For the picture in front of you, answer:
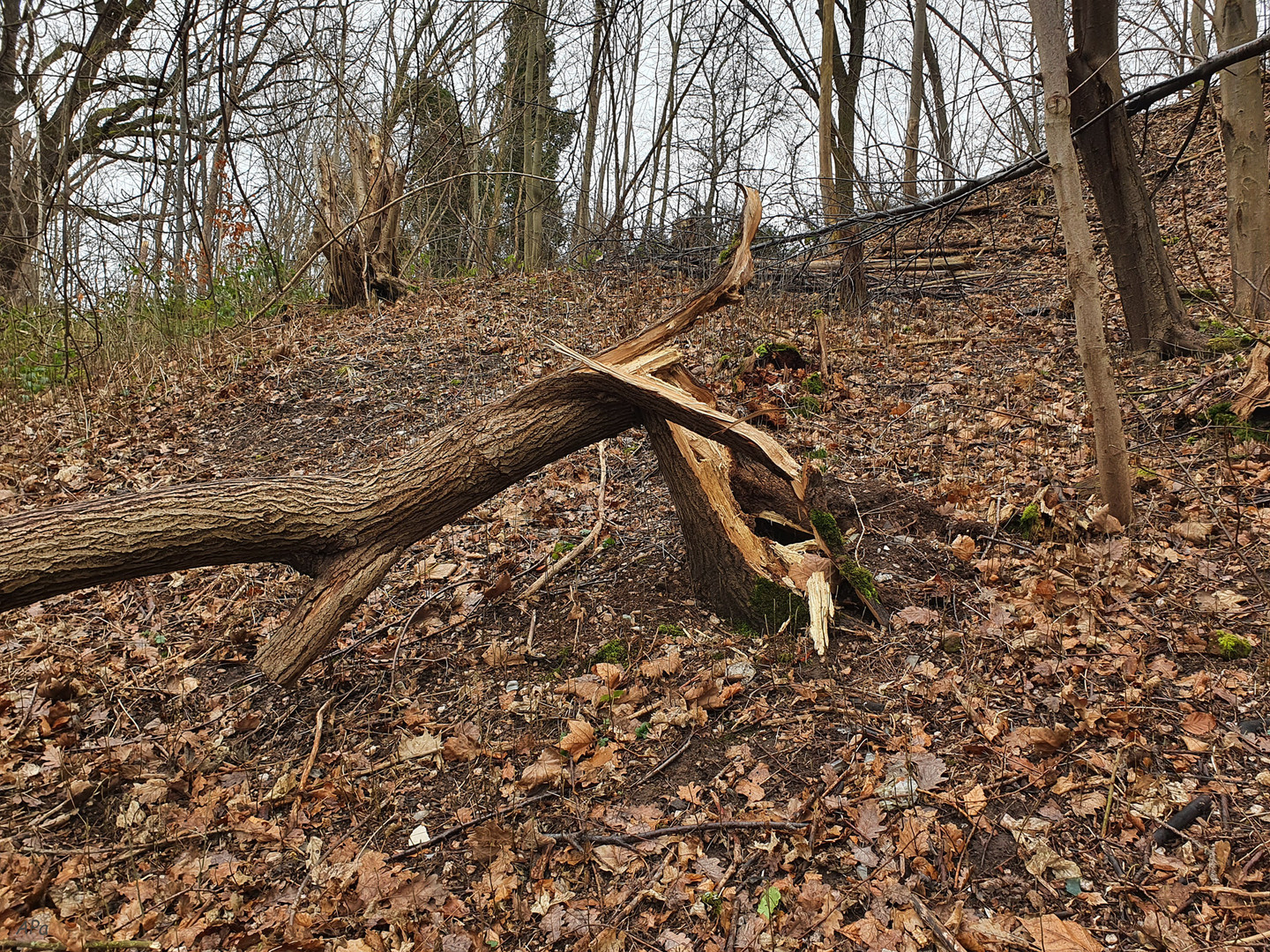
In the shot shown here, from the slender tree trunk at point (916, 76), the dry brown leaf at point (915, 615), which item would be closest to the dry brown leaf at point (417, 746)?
the dry brown leaf at point (915, 615)

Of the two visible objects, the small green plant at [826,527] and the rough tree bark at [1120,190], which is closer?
the small green plant at [826,527]

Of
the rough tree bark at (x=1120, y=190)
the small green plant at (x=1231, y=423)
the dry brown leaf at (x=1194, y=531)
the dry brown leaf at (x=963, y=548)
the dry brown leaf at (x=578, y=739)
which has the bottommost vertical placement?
the dry brown leaf at (x=578, y=739)

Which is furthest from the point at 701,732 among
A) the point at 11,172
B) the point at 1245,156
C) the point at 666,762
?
the point at 11,172

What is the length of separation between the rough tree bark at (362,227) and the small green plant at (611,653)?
29.6ft

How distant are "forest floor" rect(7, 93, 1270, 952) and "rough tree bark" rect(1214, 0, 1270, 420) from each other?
4.29ft

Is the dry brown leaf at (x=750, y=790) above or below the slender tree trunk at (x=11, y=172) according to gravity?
below

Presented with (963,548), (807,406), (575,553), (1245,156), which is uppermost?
(1245,156)

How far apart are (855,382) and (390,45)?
31.0 feet

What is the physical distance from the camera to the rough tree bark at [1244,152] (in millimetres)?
6285

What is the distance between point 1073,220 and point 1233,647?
2043 millimetres

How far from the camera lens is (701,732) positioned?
331cm

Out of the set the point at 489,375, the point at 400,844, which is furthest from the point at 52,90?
the point at 400,844

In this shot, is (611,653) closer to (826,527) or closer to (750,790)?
(750,790)

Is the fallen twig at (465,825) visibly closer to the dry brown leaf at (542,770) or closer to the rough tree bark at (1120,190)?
the dry brown leaf at (542,770)
